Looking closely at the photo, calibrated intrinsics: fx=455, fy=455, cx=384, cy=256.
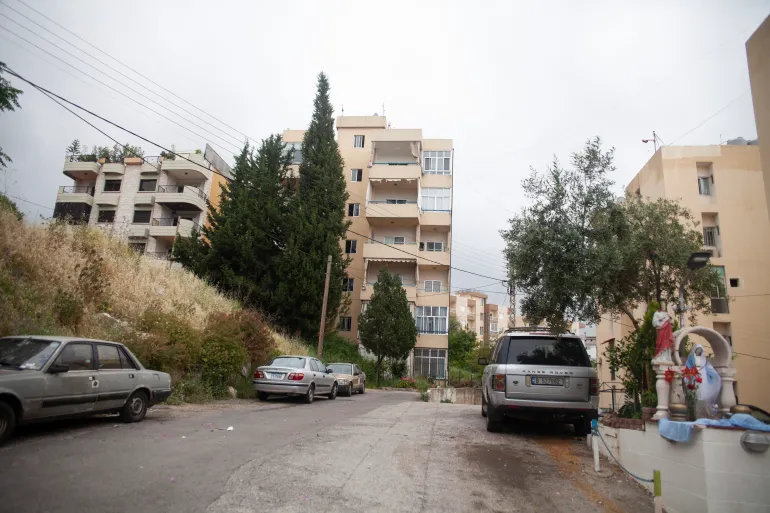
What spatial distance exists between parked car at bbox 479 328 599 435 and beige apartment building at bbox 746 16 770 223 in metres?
4.83

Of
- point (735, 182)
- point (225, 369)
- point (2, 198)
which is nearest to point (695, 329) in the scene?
point (225, 369)

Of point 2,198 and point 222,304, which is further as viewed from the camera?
point 222,304

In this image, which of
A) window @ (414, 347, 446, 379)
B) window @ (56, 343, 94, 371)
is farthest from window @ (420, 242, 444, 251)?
window @ (56, 343, 94, 371)

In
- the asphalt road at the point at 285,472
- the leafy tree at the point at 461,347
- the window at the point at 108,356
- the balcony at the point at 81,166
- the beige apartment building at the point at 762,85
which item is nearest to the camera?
the asphalt road at the point at 285,472

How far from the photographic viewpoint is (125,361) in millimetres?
8508

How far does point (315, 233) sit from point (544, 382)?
76.3ft

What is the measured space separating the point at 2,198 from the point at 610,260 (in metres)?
17.2

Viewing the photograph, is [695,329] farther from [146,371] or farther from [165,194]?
[165,194]

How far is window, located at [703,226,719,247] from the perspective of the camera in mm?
24750

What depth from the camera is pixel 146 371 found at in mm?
8812

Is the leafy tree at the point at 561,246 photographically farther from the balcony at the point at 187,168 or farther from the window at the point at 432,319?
the balcony at the point at 187,168

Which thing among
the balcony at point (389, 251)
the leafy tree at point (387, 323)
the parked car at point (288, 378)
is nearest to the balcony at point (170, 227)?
the balcony at point (389, 251)

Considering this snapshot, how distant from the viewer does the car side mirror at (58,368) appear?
21.9 feet

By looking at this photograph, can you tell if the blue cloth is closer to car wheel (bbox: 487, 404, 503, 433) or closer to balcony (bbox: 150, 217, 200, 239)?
car wheel (bbox: 487, 404, 503, 433)
